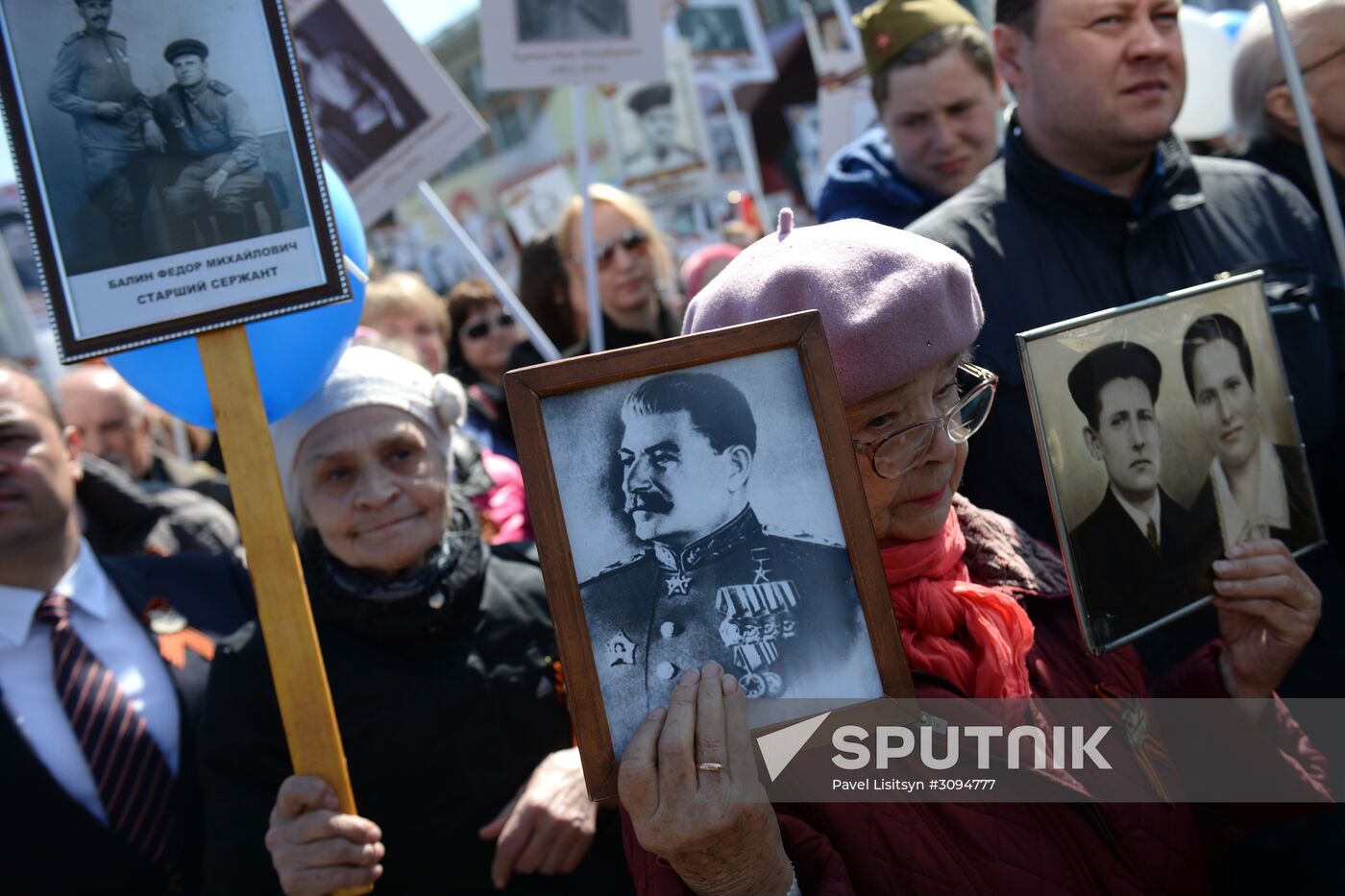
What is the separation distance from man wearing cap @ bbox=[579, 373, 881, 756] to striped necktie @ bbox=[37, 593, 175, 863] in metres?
1.64

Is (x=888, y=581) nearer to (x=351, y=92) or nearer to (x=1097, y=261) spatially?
(x=1097, y=261)

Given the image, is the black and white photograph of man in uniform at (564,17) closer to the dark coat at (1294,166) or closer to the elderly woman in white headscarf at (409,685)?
the elderly woman in white headscarf at (409,685)

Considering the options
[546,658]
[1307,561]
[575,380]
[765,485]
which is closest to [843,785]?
[765,485]

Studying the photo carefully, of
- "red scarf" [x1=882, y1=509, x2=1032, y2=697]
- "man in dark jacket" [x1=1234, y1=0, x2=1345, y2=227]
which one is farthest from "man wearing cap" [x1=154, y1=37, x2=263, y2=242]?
"man in dark jacket" [x1=1234, y1=0, x2=1345, y2=227]

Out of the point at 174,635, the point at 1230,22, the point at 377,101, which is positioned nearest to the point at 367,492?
the point at 174,635

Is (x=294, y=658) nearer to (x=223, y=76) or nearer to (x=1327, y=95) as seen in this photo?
(x=223, y=76)

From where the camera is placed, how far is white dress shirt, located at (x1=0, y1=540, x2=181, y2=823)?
244 cm

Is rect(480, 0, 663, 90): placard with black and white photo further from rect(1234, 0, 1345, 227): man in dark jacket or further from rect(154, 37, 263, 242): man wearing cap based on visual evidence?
rect(154, 37, 263, 242): man wearing cap

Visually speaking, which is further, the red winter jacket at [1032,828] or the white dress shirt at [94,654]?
the white dress shirt at [94,654]

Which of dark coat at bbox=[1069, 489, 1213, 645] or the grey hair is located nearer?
dark coat at bbox=[1069, 489, 1213, 645]

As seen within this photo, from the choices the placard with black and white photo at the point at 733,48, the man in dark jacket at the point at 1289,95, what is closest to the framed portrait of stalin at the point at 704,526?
the man in dark jacket at the point at 1289,95

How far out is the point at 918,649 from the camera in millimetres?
1595

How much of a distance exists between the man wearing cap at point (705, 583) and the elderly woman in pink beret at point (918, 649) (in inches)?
1.9

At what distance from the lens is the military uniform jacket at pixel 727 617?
1.32m
